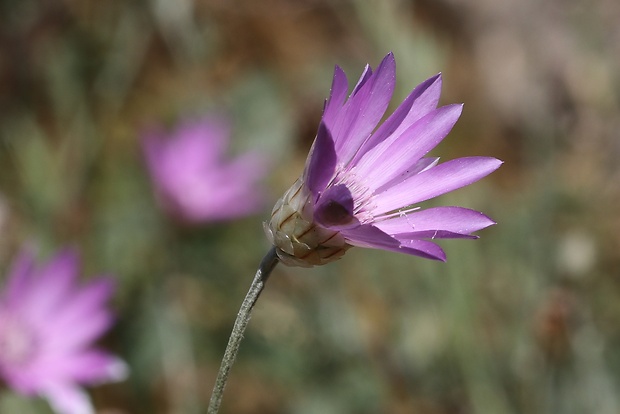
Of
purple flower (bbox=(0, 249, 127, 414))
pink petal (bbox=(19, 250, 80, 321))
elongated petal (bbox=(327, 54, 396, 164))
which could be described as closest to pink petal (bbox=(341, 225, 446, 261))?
elongated petal (bbox=(327, 54, 396, 164))

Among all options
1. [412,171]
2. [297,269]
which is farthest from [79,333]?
[412,171]

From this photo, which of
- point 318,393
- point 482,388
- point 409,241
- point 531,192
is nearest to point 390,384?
point 318,393

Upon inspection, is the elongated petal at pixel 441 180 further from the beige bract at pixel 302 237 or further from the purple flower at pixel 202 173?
the purple flower at pixel 202 173

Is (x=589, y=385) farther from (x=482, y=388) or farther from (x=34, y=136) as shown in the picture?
(x=34, y=136)

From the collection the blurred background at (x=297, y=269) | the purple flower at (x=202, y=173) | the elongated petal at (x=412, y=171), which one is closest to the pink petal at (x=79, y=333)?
the blurred background at (x=297, y=269)

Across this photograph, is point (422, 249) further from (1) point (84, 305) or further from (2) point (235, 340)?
(1) point (84, 305)
